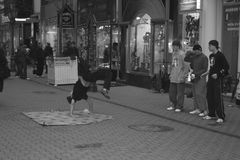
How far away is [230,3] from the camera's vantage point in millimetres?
14109

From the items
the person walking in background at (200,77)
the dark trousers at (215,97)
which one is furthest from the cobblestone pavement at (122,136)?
the person walking in background at (200,77)

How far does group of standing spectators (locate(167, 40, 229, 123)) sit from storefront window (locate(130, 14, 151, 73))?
6.08m

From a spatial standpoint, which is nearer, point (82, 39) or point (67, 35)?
point (82, 39)

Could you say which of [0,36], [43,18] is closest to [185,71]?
[43,18]

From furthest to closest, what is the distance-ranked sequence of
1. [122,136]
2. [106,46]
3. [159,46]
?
[106,46], [159,46], [122,136]

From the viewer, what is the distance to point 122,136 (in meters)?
8.55

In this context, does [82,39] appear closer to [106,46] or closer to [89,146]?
[106,46]

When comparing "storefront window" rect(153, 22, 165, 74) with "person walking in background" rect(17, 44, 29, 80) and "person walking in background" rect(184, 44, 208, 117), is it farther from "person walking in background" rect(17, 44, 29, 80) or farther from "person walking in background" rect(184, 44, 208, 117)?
"person walking in background" rect(17, 44, 29, 80)

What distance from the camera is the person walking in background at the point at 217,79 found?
10.1 metres

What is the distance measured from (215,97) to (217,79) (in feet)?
→ 1.27

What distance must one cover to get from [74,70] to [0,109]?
22.7ft

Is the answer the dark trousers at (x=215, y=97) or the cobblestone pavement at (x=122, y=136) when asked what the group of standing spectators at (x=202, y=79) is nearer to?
the dark trousers at (x=215, y=97)

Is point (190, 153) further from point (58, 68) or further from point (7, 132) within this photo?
point (58, 68)

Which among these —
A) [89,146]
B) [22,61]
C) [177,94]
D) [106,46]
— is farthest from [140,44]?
[89,146]
